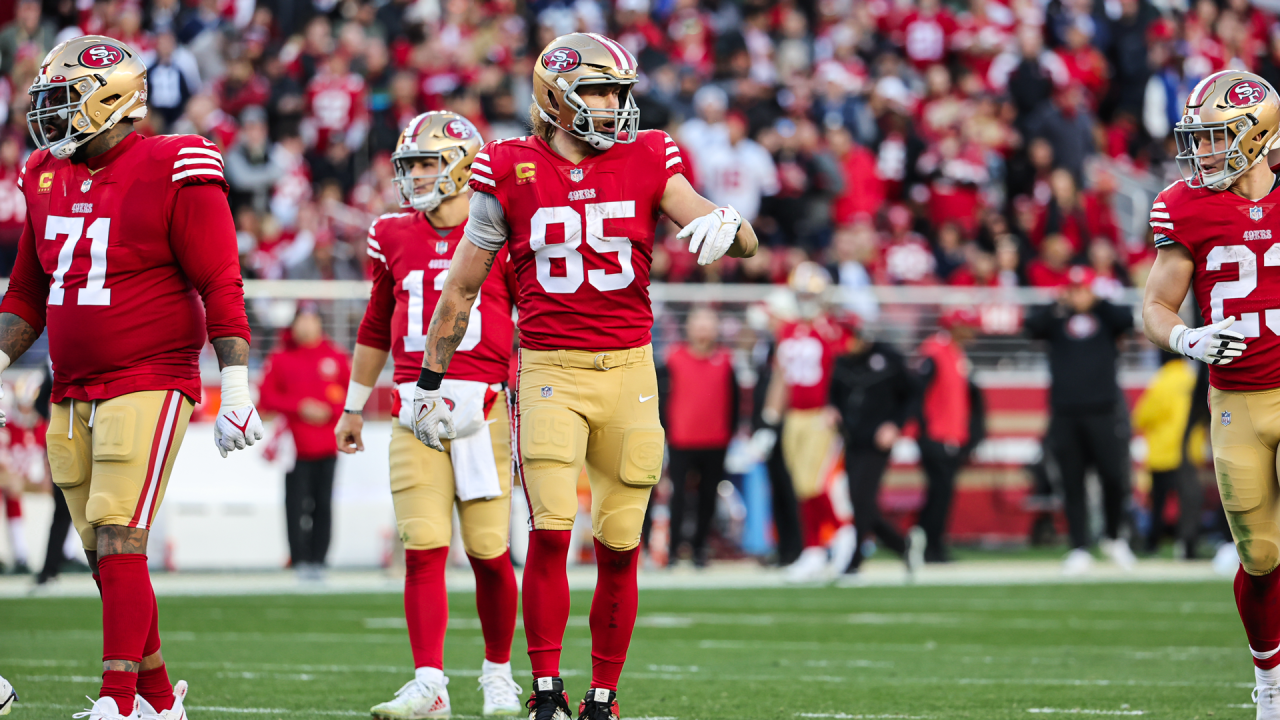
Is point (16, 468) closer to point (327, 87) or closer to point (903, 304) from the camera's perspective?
point (327, 87)

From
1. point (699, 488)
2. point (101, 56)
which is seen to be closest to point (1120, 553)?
point (699, 488)

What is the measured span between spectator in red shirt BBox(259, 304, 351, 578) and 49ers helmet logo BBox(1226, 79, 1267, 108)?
7750 millimetres

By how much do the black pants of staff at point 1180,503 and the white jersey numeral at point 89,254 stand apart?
1073cm

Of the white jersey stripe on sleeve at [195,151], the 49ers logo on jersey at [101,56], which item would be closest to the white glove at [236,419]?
the white jersey stripe on sleeve at [195,151]

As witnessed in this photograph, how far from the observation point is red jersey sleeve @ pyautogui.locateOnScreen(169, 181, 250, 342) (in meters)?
4.86

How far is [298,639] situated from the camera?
8.47m

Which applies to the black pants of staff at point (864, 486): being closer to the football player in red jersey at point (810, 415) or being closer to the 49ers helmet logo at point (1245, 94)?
the football player in red jersey at point (810, 415)

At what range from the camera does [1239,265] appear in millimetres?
5355

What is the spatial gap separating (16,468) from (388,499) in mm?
2793

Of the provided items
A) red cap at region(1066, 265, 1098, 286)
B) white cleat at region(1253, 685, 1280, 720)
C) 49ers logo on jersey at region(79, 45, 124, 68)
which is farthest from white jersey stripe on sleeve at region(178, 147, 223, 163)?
red cap at region(1066, 265, 1098, 286)

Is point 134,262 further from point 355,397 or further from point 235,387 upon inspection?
point 355,397

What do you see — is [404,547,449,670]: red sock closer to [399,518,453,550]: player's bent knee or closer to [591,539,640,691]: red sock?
[399,518,453,550]: player's bent knee

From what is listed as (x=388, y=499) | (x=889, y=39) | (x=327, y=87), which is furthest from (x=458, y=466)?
(x=889, y=39)

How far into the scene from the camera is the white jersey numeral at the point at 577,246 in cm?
500
